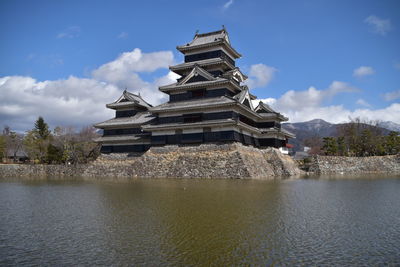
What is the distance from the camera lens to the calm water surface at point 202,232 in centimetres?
641

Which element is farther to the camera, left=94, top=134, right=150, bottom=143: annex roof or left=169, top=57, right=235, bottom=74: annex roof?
left=94, top=134, right=150, bottom=143: annex roof

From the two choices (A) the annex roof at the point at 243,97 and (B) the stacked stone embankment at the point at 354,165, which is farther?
(B) the stacked stone embankment at the point at 354,165

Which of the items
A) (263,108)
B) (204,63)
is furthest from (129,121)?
(263,108)

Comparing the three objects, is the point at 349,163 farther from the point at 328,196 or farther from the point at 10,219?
the point at 10,219

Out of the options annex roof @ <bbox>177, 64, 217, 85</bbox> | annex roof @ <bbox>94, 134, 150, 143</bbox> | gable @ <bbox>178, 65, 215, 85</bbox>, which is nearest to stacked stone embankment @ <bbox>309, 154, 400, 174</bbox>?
annex roof @ <bbox>177, 64, 217, 85</bbox>

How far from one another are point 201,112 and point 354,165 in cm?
2190

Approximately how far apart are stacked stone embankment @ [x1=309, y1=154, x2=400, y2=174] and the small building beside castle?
16.9 feet

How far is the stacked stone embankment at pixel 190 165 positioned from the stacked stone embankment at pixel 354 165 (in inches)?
147

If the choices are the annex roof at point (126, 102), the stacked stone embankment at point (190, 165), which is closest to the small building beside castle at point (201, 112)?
the annex roof at point (126, 102)

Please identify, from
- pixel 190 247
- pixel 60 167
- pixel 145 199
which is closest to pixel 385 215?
pixel 190 247

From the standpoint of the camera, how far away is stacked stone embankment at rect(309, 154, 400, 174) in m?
37.4

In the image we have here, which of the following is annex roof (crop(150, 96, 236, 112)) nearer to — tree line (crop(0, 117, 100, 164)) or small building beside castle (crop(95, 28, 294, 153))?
small building beside castle (crop(95, 28, 294, 153))

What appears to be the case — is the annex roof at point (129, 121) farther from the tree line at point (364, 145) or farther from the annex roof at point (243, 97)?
the tree line at point (364, 145)

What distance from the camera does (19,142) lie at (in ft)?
195
